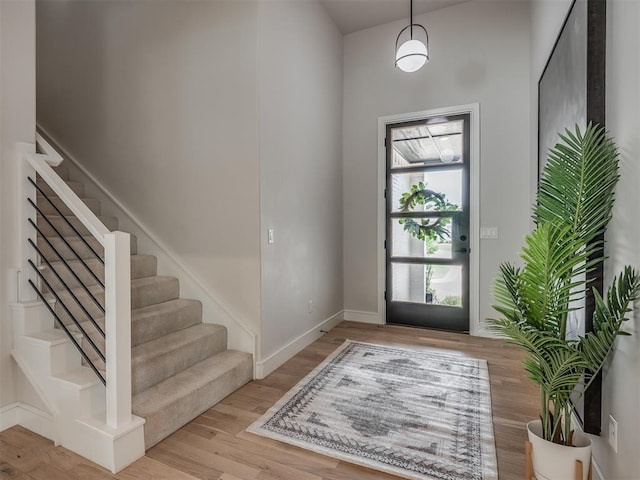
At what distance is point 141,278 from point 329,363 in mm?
1760

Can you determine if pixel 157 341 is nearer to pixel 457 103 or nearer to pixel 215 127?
pixel 215 127

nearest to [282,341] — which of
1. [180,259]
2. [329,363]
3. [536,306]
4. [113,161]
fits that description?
[329,363]

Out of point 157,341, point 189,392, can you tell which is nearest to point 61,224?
point 157,341

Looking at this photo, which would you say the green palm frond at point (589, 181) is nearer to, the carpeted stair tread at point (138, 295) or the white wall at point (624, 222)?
the white wall at point (624, 222)

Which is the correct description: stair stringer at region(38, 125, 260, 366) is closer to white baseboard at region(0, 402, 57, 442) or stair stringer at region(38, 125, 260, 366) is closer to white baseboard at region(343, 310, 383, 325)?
white baseboard at region(0, 402, 57, 442)

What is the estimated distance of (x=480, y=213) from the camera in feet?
12.0

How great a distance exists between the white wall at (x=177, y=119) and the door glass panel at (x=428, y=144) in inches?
79.2

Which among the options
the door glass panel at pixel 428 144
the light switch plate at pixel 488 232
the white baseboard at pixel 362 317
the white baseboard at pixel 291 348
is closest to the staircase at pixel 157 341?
the white baseboard at pixel 291 348

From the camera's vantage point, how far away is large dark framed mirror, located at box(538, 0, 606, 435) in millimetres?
1510

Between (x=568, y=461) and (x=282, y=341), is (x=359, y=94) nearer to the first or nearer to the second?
(x=282, y=341)

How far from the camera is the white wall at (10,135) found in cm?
199

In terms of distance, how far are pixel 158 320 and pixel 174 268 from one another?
0.61 metres

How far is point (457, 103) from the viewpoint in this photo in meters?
3.73

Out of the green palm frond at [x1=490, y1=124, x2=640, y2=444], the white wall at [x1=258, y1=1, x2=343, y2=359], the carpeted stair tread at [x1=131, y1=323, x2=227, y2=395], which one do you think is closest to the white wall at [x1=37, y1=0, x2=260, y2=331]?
the white wall at [x1=258, y1=1, x2=343, y2=359]
